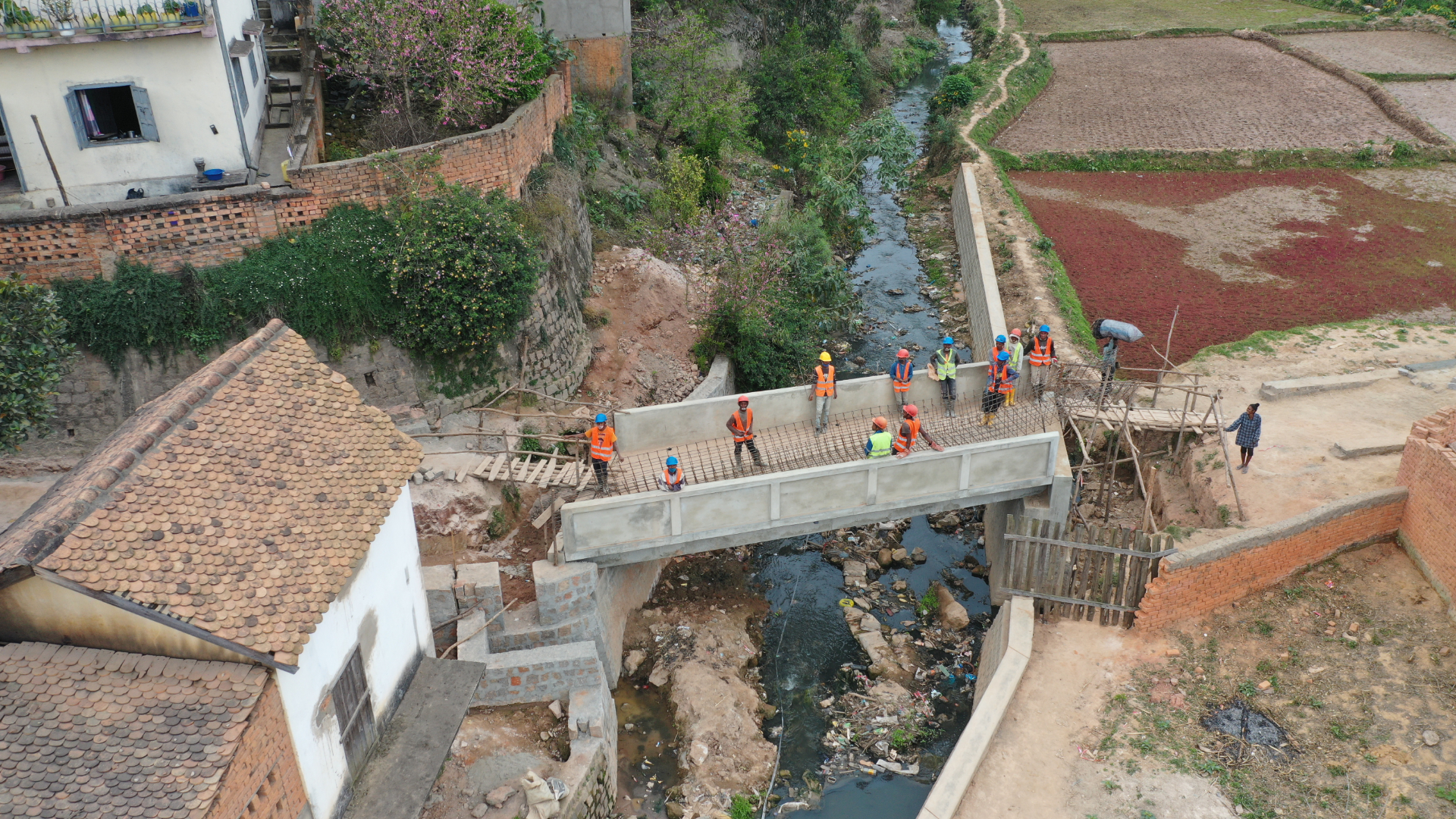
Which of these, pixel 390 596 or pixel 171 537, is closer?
pixel 171 537

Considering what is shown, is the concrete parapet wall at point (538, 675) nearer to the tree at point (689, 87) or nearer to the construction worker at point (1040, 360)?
the construction worker at point (1040, 360)

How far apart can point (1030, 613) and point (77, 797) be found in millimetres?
12004

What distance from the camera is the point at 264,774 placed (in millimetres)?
8992

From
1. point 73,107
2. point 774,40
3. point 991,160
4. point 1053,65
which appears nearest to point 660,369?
point 73,107

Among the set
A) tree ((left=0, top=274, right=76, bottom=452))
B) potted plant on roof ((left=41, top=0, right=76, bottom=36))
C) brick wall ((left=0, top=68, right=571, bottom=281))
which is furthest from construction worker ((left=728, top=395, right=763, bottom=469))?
potted plant on roof ((left=41, top=0, right=76, bottom=36))

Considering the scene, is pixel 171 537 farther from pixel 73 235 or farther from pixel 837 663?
pixel 837 663

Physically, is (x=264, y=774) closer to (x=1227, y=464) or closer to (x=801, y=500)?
(x=801, y=500)

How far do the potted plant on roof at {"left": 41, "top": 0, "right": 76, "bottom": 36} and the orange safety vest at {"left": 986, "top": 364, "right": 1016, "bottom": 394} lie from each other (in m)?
15.9

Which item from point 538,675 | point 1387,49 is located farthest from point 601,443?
point 1387,49

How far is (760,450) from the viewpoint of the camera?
16.8 meters

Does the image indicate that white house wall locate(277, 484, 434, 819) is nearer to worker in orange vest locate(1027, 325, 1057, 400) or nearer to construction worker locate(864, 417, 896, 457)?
construction worker locate(864, 417, 896, 457)

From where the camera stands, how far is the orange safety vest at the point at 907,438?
15.2 meters

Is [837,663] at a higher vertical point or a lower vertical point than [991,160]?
lower

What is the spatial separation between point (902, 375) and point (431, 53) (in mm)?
11179
